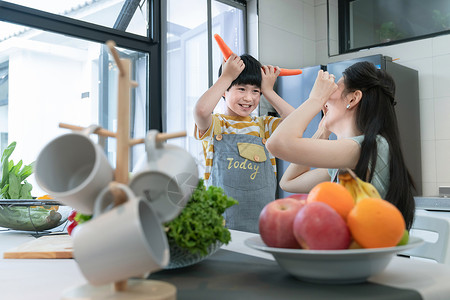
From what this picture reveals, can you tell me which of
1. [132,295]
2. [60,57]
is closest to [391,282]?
[132,295]

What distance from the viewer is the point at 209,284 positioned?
0.61 metres

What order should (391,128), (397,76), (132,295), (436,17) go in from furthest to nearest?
(436,17)
(397,76)
(391,128)
(132,295)

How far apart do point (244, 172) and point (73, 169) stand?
4.51 feet

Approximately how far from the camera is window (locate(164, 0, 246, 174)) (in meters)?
2.99

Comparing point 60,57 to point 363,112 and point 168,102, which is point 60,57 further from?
point 363,112

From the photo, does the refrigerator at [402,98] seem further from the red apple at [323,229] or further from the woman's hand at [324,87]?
the red apple at [323,229]

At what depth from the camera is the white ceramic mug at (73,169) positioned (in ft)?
1.49

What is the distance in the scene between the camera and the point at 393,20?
3354mm

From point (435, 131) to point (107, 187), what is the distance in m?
3.02

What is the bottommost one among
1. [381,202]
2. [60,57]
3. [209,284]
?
[209,284]

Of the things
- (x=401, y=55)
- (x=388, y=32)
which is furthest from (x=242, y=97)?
(x=388, y=32)

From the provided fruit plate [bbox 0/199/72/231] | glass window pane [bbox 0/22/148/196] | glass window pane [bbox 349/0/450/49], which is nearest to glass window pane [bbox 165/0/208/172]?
glass window pane [bbox 0/22/148/196]

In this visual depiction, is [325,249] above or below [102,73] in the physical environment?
below

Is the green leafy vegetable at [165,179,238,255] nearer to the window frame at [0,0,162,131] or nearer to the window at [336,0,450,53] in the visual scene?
the window frame at [0,0,162,131]
